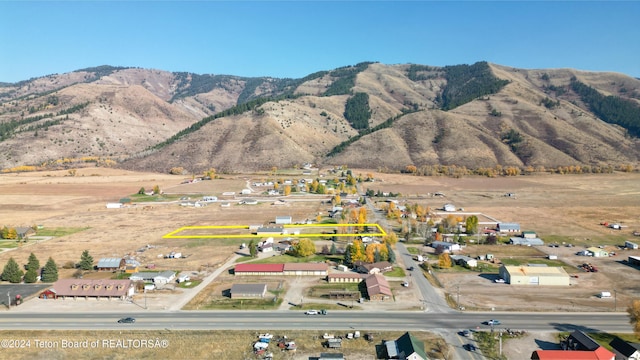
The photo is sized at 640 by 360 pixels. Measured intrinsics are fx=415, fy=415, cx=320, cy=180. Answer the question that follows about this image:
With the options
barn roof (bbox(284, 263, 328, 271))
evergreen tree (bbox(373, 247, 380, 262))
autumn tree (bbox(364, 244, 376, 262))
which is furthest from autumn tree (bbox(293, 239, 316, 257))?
evergreen tree (bbox(373, 247, 380, 262))

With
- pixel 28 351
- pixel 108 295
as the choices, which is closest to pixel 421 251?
pixel 108 295

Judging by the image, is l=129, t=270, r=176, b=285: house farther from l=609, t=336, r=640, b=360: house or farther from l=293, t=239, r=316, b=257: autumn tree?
l=609, t=336, r=640, b=360: house

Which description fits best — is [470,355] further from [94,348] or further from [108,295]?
[108,295]

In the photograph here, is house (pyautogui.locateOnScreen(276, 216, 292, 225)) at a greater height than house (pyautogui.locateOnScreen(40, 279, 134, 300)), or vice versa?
house (pyautogui.locateOnScreen(276, 216, 292, 225))

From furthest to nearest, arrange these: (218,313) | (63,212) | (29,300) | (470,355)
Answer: (63,212) → (29,300) → (218,313) → (470,355)

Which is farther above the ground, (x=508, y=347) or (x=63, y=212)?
(x=63, y=212)

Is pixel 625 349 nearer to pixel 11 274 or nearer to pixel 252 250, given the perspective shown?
pixel 252 250

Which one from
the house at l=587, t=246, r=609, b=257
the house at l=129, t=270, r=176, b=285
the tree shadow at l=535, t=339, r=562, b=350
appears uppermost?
the house at l=129, t=270, r=176, b=285
